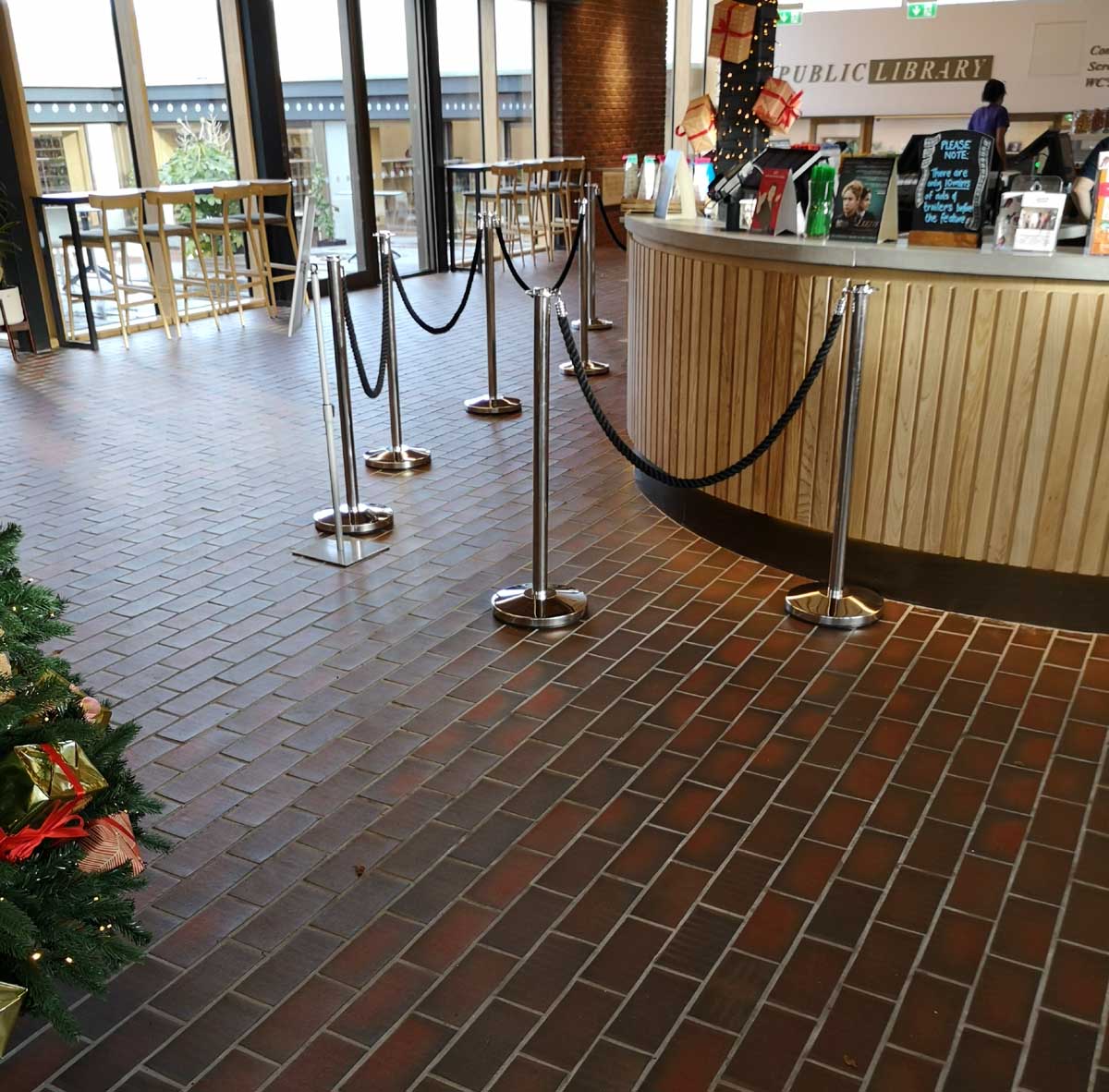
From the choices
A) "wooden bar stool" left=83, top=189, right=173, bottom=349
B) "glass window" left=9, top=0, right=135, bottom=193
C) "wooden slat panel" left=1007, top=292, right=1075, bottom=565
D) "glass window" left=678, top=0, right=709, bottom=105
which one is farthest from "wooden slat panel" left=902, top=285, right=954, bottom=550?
"glass window" left=678, top=0, right=709, bottom=105

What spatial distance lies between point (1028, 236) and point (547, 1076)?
9.00ft

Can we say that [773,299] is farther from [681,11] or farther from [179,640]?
[681,11]

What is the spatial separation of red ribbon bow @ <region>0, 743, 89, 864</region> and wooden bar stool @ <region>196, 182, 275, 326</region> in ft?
23.4

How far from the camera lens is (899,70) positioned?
1019 cm

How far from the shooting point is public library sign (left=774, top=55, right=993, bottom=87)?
9.91 meters

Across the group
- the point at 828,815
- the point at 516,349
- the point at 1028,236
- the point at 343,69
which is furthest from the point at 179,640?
the point at 343,69

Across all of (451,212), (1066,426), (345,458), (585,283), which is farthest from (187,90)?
(1066,426)

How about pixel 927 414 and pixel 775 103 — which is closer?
pixel 927 414

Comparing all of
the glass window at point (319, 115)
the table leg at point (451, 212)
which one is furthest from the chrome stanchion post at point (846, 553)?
the table leg at point (451, 212)

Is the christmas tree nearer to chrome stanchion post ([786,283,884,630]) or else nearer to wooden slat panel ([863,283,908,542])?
chrome stanchion post ([786,283,884,630])

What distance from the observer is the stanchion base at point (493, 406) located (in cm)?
616

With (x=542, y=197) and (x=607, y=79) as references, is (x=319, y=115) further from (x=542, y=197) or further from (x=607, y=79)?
(x=607, y=79)

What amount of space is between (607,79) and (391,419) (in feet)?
32.0

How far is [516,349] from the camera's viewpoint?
25.8ft
